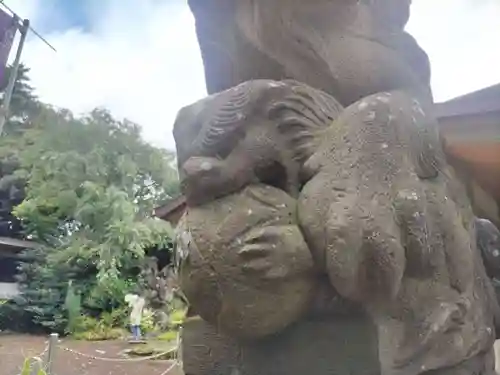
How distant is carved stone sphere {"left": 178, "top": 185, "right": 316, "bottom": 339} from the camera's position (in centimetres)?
66

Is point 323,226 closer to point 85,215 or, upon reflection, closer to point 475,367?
point 475,367

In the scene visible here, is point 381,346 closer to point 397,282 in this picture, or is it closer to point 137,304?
point 397,282

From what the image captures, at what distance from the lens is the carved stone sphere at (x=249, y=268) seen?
0.66 metres

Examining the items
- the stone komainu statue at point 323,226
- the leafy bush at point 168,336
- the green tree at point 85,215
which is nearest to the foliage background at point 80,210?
the green tree at point 85,215

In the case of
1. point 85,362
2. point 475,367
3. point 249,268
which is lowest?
point 85,362

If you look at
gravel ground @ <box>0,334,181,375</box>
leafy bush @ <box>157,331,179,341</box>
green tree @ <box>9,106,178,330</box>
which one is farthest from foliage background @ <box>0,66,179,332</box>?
gravel ground @ <box>0,334,181,375</box>

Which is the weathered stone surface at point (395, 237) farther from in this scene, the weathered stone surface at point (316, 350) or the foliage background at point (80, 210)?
the foliage background at point (80, 210)

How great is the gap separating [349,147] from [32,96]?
33.0 ft

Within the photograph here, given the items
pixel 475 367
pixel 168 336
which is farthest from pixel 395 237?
pixel 168 336

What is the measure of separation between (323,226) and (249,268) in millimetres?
89

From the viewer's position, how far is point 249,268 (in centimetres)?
66

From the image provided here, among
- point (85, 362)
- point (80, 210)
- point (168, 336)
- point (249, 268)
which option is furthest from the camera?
point (80, 210)

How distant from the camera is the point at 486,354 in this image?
747mm

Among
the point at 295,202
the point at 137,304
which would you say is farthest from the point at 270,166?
the point at 137,304
